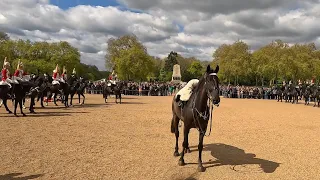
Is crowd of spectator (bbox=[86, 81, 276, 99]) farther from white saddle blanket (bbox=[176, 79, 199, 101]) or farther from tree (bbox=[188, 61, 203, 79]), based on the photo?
tree (bbox=[188, 61, 203, 79])

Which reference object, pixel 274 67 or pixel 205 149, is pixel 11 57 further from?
pixel 205 149

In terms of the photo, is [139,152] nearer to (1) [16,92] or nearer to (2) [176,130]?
(2) [176,130]

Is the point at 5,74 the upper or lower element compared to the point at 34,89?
upper

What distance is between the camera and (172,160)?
865 centimetres

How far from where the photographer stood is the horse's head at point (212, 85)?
736 centimetres

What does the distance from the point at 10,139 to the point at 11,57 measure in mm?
55752

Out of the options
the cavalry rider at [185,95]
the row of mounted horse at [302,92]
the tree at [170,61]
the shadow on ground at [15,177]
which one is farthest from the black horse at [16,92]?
the tree at [170,61]

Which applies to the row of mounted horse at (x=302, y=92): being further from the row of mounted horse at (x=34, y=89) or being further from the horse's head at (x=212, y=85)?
the horse's head at (x=212, y=85)

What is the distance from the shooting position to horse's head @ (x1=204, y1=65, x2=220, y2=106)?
7363mm

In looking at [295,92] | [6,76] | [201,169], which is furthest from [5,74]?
[295,92]

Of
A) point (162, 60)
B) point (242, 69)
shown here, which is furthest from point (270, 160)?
point (162, 60)

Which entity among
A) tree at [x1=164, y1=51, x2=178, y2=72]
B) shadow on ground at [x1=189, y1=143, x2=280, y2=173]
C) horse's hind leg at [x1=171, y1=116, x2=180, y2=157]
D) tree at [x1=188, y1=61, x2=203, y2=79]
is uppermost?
tree at [x1=164, y1=51, x2=178, y2=72]

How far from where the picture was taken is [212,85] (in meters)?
7.55

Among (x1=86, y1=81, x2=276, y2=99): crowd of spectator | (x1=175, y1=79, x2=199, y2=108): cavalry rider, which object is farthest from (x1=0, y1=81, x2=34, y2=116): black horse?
(x1=86, y1=81, x2=276, y2=99): crowd of spectator
